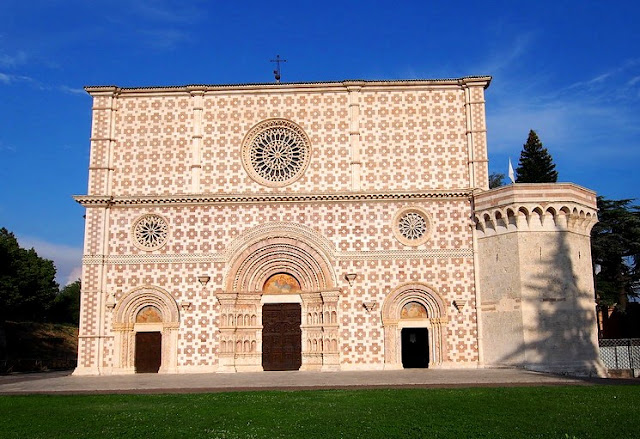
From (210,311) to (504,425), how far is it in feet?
60.6

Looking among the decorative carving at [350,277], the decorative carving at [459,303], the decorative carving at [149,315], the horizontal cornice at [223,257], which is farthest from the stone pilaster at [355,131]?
the decorative carving at [149,315]

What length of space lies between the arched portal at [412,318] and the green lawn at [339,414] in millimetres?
10676

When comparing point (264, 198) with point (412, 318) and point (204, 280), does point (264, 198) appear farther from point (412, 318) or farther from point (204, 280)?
point (412, 318)

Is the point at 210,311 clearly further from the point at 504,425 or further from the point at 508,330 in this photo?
the point at 504,425

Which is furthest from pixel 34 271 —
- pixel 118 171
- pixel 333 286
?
pixel 333 286

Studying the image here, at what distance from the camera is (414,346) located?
31.6 meters

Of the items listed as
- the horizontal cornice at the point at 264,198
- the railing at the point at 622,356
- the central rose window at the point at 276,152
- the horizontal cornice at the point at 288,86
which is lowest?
the railing at the point at 622,356

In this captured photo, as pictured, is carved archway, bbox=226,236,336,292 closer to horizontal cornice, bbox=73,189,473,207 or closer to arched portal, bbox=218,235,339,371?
arched portal, bbox=218,235,339,371

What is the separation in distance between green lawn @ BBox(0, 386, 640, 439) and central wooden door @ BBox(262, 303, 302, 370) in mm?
11569

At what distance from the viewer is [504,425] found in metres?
12.5

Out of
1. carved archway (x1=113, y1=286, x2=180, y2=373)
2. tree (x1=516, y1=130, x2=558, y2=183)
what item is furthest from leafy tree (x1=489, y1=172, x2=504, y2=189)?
carved archway (x1=113, y1=286, x2=180, y2=373)

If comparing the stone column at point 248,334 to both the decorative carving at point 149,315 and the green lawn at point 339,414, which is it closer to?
the decorative carving at point 149,315

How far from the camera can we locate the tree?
46.7m

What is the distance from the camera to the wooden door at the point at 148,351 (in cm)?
2948
